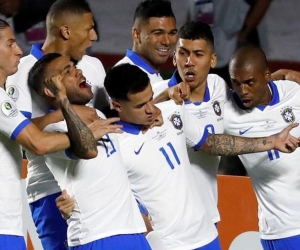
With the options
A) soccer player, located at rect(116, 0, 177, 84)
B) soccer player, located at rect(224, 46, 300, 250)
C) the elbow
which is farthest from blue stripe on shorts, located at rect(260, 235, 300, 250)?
the elbow

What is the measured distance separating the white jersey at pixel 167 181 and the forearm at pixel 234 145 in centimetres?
19

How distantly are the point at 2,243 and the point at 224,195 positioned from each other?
1924mm

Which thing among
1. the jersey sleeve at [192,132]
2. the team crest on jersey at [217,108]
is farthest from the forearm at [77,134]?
the team crest on jersey at [217,108]

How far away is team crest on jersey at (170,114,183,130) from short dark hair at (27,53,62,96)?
592mm

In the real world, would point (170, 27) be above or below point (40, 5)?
below

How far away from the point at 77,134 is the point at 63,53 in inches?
36.5

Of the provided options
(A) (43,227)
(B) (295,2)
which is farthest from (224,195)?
(B) (295,2)

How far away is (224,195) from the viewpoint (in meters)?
6.29

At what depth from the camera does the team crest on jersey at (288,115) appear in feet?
17.9

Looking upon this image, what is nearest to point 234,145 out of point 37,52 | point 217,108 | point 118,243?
point 217,108

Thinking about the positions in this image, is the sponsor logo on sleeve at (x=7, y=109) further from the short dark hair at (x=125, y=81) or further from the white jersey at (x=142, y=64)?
the white jersey at (x=142, y=64)

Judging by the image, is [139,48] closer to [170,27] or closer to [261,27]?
[170,27]

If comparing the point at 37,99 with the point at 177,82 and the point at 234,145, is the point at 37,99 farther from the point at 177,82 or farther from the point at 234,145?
the point at 234,145

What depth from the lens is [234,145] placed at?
5207 mm
